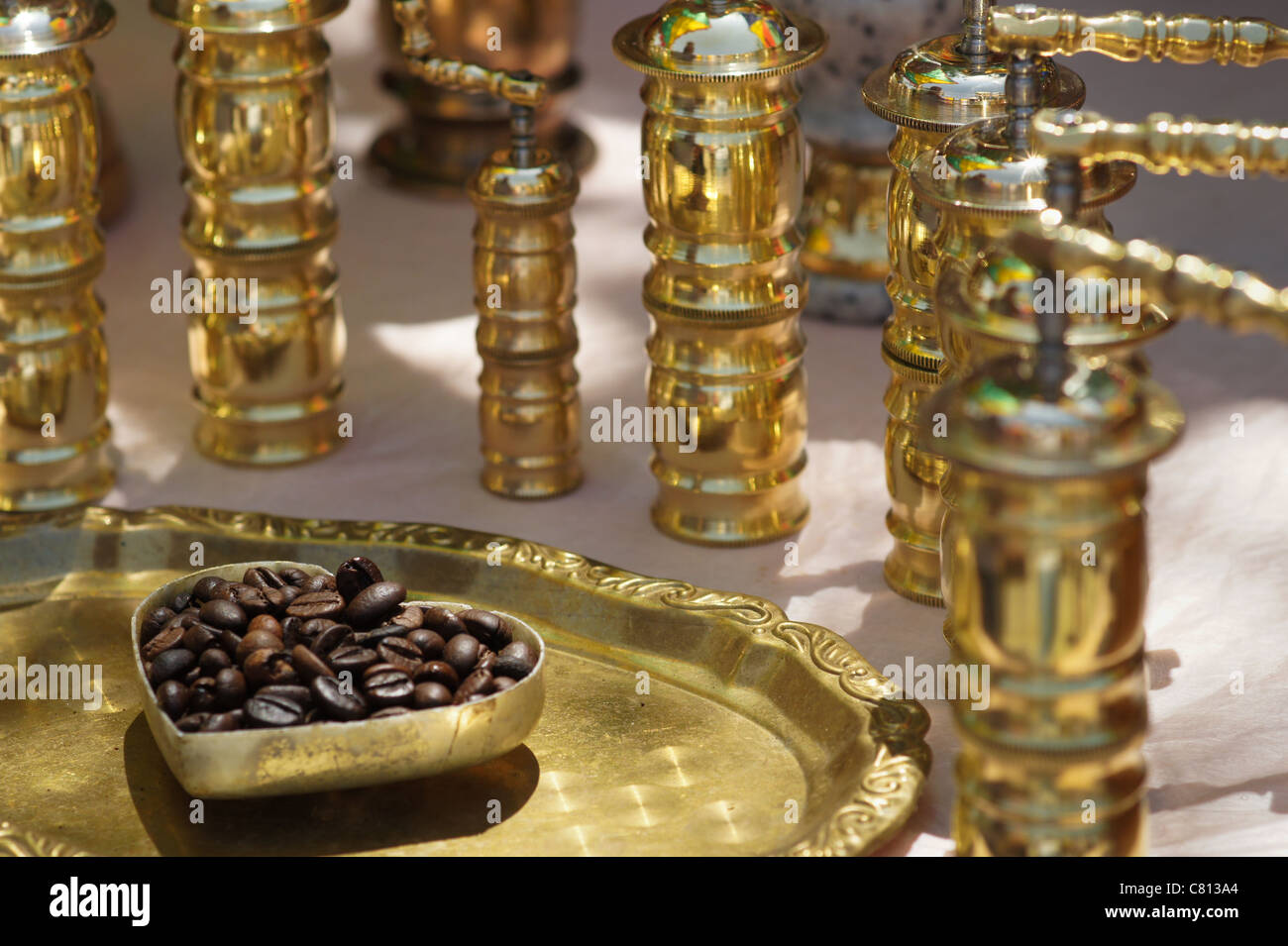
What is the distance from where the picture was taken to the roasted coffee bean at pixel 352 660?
3.03 ft

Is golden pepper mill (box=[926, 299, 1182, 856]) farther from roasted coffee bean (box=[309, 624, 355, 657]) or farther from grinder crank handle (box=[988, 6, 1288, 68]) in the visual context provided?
roasted coffee bean (box=[309, 624, 355, 657])

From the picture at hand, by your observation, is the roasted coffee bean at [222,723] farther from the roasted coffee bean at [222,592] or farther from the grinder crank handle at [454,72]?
the grinder crank handle at [454,72]

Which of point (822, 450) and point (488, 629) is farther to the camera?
point (822, 450)

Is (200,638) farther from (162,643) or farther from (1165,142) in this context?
(1165,142)

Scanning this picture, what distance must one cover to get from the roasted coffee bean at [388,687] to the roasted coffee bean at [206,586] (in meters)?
0.13

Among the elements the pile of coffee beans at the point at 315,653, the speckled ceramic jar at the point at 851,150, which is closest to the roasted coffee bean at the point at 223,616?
the pile of coffee beans at the point at 315,653

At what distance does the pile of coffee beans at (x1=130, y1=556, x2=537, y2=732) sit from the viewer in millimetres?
904

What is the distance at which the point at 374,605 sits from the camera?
96 cm

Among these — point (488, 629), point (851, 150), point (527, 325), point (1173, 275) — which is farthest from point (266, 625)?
point (851, 150)

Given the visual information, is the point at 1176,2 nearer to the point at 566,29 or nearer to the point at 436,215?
the point at 566,29

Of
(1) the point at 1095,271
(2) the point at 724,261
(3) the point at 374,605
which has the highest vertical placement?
(1) the point at 1095,271

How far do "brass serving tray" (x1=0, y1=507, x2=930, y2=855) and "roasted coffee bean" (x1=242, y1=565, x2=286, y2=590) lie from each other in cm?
10

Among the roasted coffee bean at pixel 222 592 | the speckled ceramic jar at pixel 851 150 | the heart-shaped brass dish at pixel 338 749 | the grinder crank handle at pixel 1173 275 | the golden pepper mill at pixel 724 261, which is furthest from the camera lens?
the speckled ceramic jar at pixel 851 150

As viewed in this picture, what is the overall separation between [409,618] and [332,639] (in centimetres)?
5
